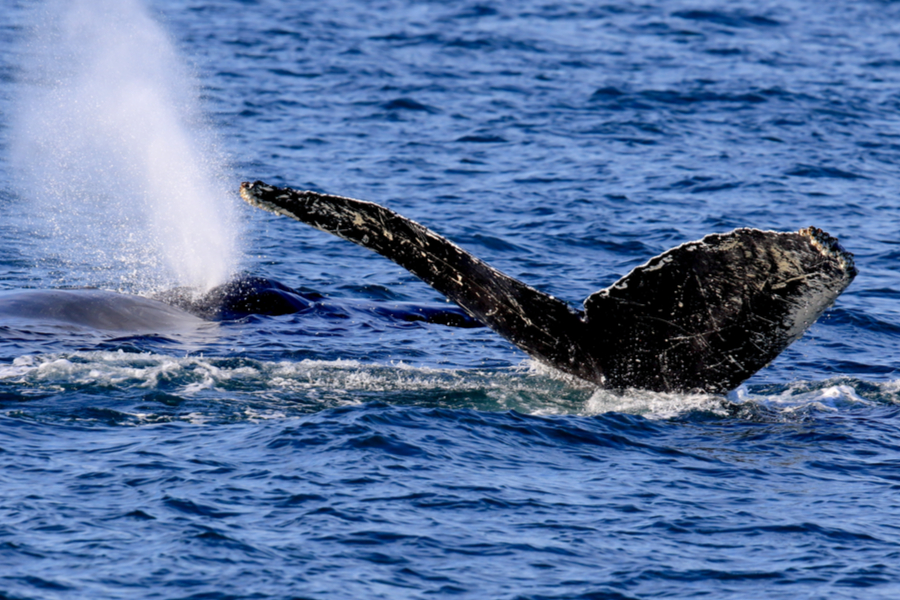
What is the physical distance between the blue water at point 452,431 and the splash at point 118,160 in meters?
0.40

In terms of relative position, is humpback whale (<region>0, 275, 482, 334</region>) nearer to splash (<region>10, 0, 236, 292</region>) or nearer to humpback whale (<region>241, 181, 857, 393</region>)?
splash (<region>10, 0, 236, 292</region>)

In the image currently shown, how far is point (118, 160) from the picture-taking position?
21.6 metres

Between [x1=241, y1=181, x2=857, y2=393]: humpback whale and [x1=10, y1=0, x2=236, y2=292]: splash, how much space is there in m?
5.20

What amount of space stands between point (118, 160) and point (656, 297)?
1529 centimetres

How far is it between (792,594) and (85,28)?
29.7m

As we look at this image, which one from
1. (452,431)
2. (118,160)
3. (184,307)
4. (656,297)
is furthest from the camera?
(118,160)

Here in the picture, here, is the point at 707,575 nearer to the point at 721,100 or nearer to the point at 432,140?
the point at 432,140

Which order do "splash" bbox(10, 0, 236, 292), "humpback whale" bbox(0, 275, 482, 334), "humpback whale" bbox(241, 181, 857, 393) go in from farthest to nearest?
"splash" bbox(10, 0, 236, 292), "humpback whale" bbox(0, 275, 482, 334), "humpback whale" bbox(241, 181, 857, 393)

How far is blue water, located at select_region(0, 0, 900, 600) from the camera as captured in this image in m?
7.02

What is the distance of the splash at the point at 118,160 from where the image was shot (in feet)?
51.1

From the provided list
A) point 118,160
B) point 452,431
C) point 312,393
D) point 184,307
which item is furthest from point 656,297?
point 118,160

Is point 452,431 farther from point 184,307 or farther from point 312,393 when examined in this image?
point 184,307

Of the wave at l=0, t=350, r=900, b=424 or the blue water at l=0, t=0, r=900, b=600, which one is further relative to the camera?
the wave at l=0, t=350, r=900, b=424

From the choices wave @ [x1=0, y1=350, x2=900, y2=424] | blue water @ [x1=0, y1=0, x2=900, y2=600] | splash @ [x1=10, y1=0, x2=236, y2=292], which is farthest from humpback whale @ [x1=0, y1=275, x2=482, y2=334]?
wave @ [x1=0, y1=350, x2=900, y2=424]
